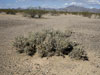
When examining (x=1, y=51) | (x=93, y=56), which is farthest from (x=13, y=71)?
(x=93, y=56)

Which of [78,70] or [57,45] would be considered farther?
[57,45]

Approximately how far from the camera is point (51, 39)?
6891mm

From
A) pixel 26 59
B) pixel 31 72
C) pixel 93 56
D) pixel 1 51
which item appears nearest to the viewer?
pixel 31 72

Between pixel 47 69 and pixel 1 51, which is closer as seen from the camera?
pixel 47 69

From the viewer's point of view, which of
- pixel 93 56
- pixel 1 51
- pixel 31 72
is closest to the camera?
pixel 31 72

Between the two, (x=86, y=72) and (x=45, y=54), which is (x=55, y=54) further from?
(x=86, y=72)

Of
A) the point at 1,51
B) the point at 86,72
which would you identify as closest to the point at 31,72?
the point at 86,72

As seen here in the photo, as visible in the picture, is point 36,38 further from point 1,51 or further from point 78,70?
point 78,70

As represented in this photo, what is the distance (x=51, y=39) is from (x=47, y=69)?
1854mm

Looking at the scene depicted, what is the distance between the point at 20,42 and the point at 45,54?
1.62 m

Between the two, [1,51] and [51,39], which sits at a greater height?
[51,39]

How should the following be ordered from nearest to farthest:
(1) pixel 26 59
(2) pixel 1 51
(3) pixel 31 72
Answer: (3) pixel 31 72, (1) pixel 26 59, (2) pixel 1 51

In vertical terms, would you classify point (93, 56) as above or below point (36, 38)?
below

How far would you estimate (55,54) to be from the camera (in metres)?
6.59
